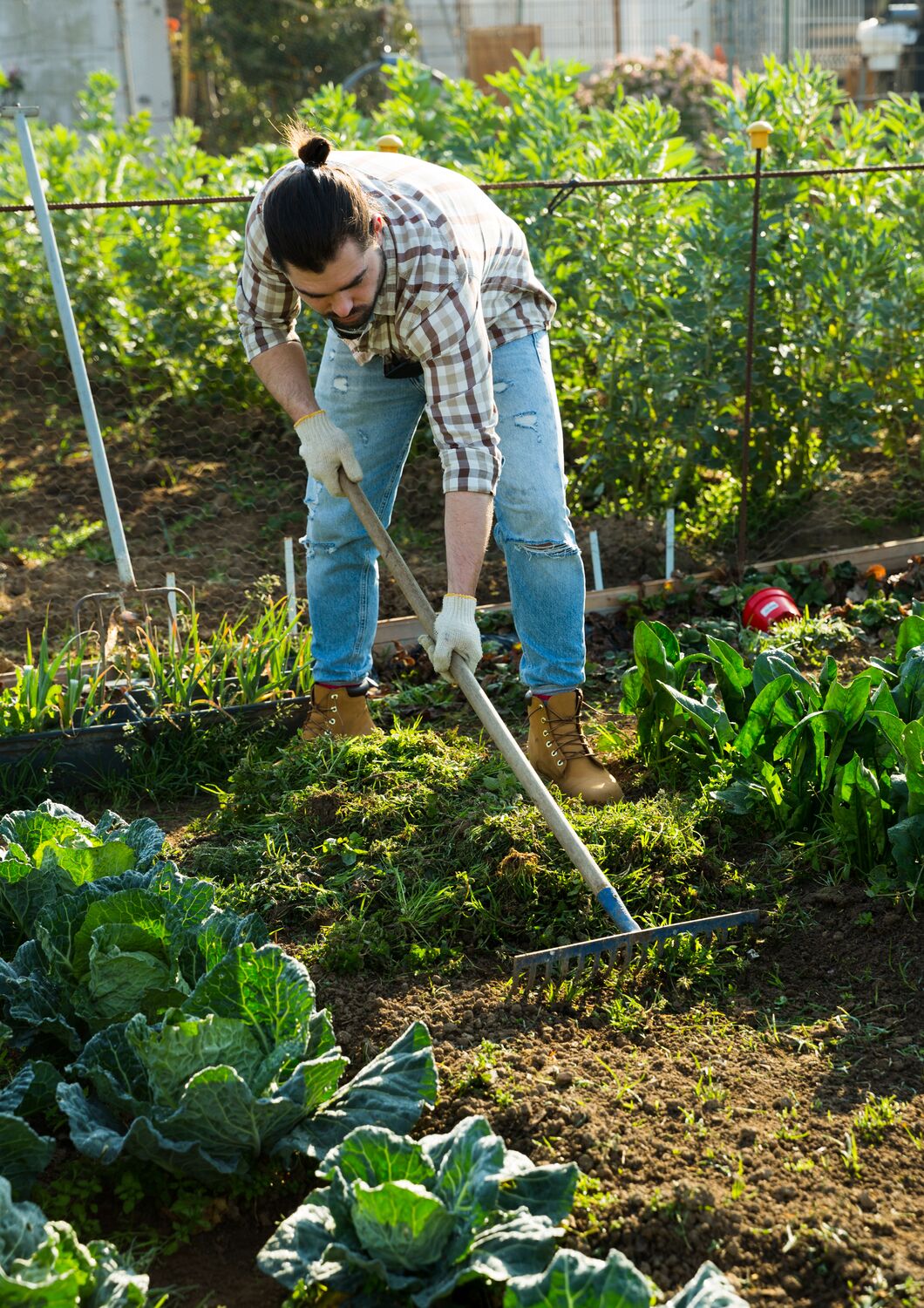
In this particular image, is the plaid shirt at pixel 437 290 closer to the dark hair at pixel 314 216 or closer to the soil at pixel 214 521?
the dark hair at pixel 314 216

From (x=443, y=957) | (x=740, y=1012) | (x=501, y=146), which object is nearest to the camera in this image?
(x=740, y=1012)

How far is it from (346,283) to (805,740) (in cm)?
135

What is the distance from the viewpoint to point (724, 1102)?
206cm

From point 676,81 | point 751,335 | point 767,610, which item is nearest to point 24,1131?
point 767,610

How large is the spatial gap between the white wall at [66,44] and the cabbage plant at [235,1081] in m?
13.5

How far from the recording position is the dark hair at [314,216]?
7.55 feet

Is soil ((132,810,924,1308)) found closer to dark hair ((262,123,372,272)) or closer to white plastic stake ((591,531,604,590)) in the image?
dark hair ((262,123,372,272))

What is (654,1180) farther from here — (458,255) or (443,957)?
(458,255)

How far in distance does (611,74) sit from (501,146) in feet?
30.6

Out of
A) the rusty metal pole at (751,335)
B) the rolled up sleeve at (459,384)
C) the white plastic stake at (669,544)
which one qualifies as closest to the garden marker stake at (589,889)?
the rolled up sleeve at (459,384)

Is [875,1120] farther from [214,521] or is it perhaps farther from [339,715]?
[214,521]

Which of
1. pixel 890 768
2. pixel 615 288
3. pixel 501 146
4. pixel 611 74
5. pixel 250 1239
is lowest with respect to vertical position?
pixel 250 1239

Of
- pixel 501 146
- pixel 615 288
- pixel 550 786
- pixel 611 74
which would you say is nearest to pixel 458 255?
pixel 550 786

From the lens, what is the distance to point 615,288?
4828mm
